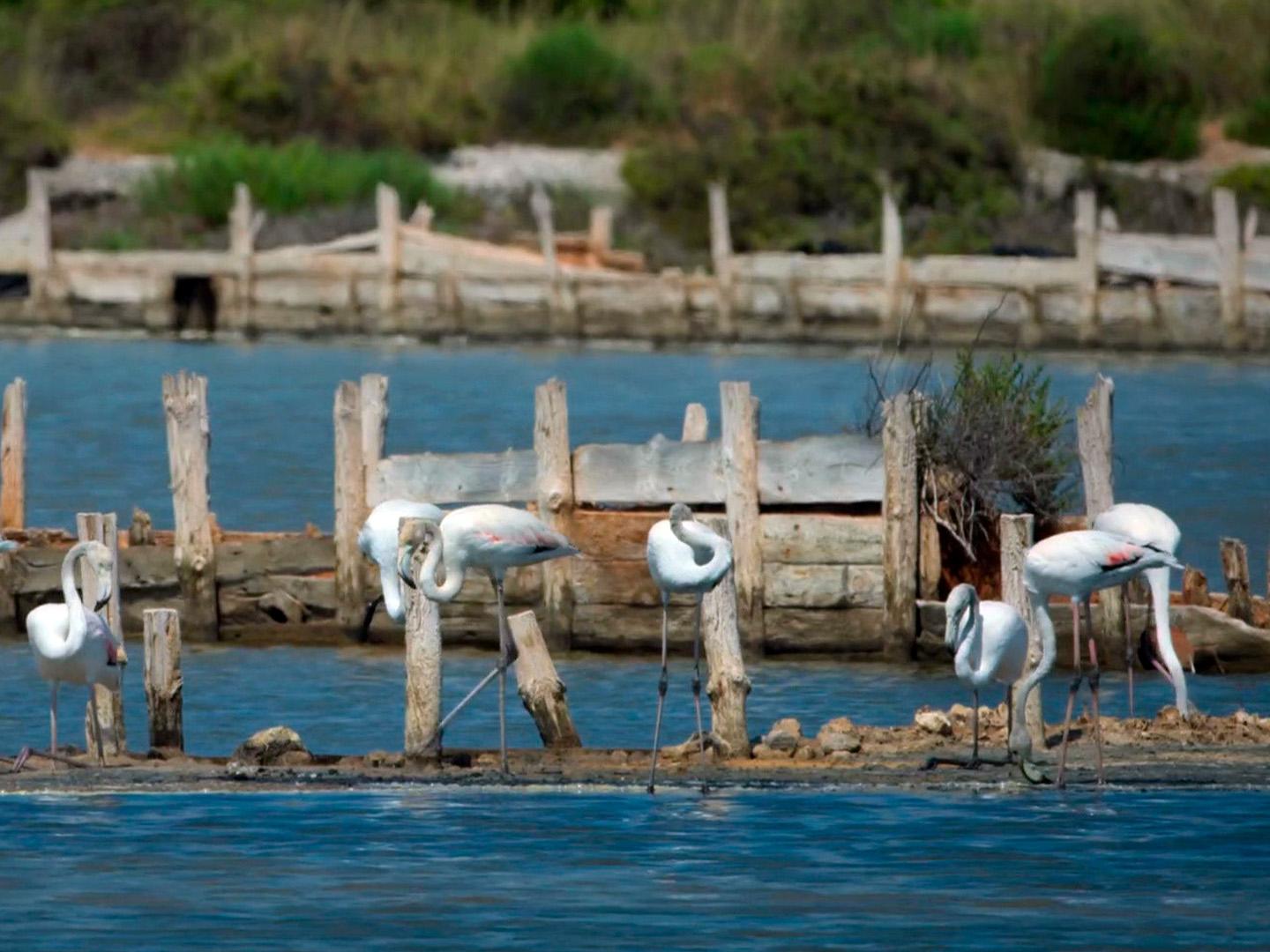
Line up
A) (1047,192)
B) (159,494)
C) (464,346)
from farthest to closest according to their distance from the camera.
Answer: (1047,192), (464,346), (159,494)

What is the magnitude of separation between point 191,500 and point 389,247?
25.2m

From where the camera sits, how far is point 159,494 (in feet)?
89.5

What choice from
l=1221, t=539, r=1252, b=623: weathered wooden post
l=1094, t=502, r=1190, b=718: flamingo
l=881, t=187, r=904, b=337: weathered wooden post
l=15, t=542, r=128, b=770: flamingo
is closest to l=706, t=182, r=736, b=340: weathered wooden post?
l=881, t=187, r=904, b=337: weathered wooden post

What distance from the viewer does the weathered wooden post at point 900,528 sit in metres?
17.4

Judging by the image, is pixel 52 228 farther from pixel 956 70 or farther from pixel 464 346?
pixel 956 70

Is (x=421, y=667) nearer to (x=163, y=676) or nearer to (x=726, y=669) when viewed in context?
(x=163, y=676)

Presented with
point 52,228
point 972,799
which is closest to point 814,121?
point 52,228

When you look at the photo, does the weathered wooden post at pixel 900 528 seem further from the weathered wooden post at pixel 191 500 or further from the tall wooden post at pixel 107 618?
the tall wooden post at pixel 107 618

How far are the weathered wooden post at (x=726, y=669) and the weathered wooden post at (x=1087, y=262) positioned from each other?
26581mm

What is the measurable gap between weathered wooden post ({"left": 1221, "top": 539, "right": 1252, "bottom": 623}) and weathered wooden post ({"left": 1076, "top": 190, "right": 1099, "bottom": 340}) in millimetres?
22246

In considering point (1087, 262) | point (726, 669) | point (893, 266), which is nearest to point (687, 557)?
point (726, 669)

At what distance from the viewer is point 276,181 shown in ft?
160

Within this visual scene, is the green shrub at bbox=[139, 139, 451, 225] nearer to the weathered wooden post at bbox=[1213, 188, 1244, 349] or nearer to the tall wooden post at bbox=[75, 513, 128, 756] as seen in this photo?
the weathered wooden post at bbox=[1213, 188, 1244, 349]

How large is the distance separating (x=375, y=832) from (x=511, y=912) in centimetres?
135
